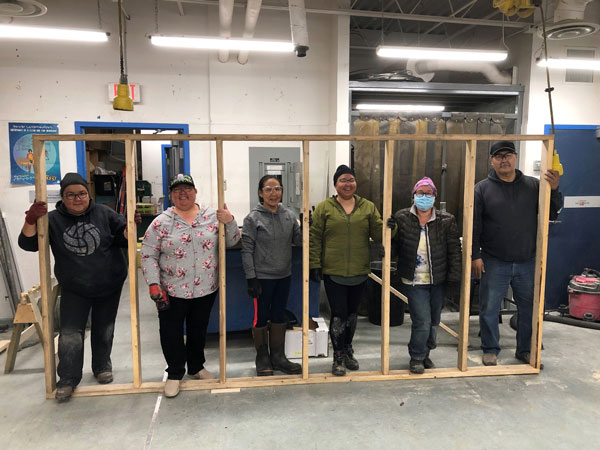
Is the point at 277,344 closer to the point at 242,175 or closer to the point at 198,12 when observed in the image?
the point at 242,175

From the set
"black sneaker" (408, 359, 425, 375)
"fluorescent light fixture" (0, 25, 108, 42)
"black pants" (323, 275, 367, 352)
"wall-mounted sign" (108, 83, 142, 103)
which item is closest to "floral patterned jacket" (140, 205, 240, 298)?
"black pants" (323, 275, 367, 352)

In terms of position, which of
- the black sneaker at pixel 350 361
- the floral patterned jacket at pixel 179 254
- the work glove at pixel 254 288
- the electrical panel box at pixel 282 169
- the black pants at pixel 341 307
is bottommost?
the black sneaker at pixel 350 361

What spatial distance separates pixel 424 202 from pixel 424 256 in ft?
1.36

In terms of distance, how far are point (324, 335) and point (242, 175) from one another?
2.50 meters

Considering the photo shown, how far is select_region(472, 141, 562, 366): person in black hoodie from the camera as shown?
3277mm

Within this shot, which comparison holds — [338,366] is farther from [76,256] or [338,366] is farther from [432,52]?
[432,52]

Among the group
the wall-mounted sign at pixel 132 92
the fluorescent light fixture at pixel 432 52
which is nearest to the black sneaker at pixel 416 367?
the fluorescent light fixture at pixel 432 52

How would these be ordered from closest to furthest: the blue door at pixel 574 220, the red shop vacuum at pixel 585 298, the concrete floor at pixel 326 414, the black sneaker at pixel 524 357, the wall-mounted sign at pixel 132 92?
the concrete floor at pixel 326 414, the black sneaker at pixel 524 357, the red shop vacuum at pixel 585 298, the wall-mounted sign at pixel 132 92, the blue door at pixel 574 220

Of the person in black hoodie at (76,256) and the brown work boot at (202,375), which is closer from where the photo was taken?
the person in black hoodie at (76,256)

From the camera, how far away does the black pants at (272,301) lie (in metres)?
3.14

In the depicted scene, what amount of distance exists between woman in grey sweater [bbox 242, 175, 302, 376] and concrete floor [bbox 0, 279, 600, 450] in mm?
521

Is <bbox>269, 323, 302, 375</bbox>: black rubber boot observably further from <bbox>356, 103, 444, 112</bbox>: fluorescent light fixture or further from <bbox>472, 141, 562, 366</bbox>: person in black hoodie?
<bbox>356, 103, 444, 112</bbox>: fluorescent light fixture

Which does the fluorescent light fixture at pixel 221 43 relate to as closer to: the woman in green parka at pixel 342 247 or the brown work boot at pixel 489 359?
the woman in green parka at pixel 342 247

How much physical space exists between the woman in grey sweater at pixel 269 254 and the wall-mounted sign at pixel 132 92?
271 centimetres
